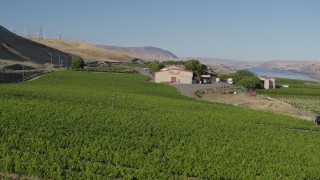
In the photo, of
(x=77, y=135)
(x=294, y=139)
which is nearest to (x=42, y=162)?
(x=77, y=135)

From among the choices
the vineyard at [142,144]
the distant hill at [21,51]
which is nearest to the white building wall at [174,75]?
the vineyard at [142,144]

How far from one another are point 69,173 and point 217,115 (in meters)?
24.9

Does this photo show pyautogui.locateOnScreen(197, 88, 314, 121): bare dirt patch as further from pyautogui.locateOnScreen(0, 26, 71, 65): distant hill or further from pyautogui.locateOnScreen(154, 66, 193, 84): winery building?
pyautogui.locateOnScreen(0, 26, 71, 65): distant hill

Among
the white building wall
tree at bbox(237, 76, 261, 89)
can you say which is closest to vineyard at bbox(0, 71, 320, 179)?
the white building wall

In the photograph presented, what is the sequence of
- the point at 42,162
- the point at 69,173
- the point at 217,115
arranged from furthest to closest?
the point at 217,115 < the point at 42,162 < the point at 69,173

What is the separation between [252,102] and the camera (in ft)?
212

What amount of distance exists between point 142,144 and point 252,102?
1655 inches

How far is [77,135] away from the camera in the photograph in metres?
26.4

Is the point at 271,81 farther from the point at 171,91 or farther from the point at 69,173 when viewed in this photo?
the point at 69,173

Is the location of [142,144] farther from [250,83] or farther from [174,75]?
[250,83]

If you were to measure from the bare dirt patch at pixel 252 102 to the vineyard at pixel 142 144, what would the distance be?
1567cm

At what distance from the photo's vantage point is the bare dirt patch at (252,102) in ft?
186

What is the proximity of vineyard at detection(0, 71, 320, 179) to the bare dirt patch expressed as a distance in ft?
51.4

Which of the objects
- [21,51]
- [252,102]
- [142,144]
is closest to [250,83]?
[252,102]
